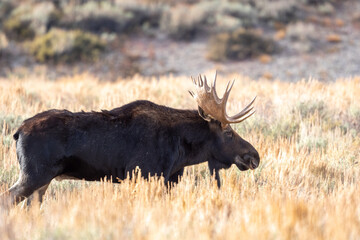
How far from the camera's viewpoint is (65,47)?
950 inches

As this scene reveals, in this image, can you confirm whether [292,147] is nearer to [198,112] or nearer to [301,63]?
[198,112]

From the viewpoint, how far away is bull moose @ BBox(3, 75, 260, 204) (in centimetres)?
545

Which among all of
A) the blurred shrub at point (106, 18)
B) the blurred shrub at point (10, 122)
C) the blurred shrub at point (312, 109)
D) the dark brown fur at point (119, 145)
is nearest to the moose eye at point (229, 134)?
the dark brown fur at point (119, 145)

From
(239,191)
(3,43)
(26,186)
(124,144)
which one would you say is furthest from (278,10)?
(26,186)

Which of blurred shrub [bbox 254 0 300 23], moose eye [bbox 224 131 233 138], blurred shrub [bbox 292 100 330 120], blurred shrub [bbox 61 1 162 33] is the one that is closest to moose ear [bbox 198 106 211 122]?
moose eye [bbox 224 131 233 138]

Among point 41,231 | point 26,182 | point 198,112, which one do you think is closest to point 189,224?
point 41,231

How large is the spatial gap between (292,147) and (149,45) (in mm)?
18628

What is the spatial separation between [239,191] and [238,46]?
20.4 m

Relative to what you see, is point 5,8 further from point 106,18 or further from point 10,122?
point 10,122

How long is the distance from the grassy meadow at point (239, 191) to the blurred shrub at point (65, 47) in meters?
11.2

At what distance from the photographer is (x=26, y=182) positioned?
5.40m

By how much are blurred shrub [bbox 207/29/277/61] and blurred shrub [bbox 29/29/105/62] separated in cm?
517

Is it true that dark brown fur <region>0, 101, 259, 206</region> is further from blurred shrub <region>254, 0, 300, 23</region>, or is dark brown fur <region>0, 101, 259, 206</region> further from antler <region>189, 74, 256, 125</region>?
blurred shrub <region>254, 0, 300, 23</region>

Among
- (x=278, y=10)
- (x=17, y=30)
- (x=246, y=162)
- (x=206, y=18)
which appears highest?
(x=278, y=10)
